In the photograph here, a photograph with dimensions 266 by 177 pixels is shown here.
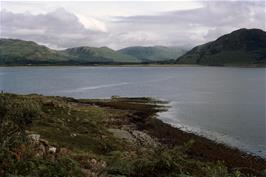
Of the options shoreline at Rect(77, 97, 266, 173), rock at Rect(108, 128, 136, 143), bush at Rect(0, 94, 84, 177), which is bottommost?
shoreline at Rect(77, 97, 266, 173)

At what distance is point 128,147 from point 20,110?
16.7 metres

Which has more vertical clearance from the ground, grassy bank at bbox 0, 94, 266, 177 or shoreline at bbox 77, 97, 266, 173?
grassy bank at bbox 0, 94, 266, 177

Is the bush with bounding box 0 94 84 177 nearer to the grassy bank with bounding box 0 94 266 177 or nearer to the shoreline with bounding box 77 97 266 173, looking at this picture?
the grassy bank with bounding box 0 94 266 177

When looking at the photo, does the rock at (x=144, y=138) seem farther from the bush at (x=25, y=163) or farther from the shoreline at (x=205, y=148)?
the bush at (x=25, y=163)

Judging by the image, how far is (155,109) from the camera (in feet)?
283

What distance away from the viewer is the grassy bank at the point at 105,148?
633 inches

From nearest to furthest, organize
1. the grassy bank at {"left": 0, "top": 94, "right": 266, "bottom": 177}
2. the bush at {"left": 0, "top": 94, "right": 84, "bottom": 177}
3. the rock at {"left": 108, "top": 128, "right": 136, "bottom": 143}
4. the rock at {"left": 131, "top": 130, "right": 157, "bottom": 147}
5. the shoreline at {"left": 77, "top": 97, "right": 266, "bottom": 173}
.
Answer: the bush at {"left": 0, "top": 94, "right": 84, "bottom": 177} → the grassy bank at {"left": 0, "top": 94, "right": 266, "bottom": 177} → the shoreline at {"left": 77, "top": 97, "right": 266, "bottom": 173} → the rock at {"left": 131, "top": 130, "right": 157, "bottom": 147} → the rock at {"left": 108, "top": 128, "right": 136, "bottom": 143}

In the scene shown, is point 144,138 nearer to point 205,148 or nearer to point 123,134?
point 123,134

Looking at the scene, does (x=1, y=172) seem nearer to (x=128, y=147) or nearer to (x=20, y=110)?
(x=20, y=110)

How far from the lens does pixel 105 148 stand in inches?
1460

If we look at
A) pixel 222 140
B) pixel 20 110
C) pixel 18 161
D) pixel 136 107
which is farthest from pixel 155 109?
pixel 18 161

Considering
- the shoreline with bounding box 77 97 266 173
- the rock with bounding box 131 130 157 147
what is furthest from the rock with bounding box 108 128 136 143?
the shoreline with bounding box 77 97 266 173

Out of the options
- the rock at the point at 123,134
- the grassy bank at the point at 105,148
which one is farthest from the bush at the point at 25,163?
the rock at the point at 123,134

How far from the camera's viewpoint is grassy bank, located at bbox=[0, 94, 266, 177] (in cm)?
1608
